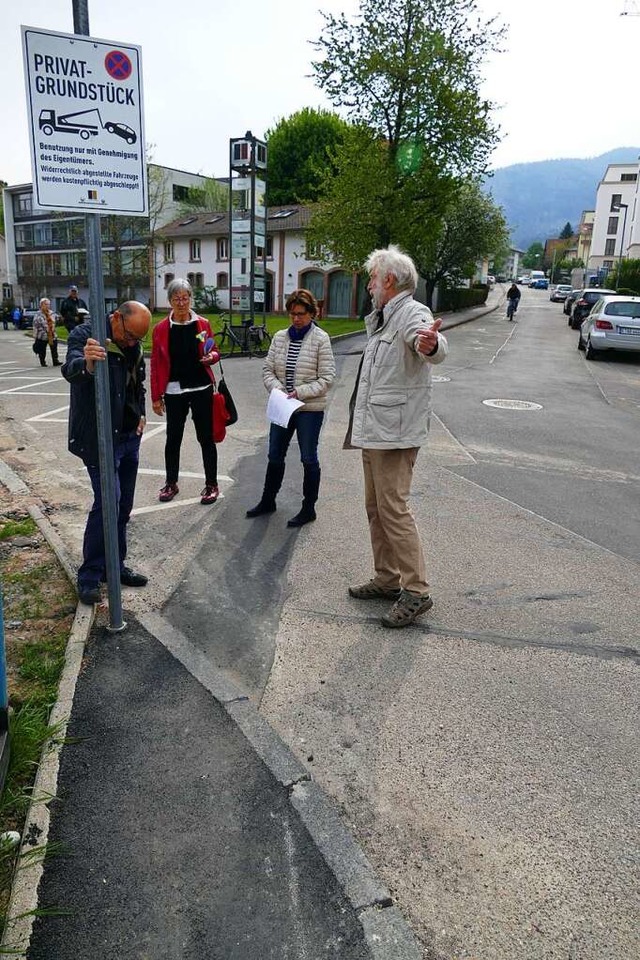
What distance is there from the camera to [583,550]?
5.40 metres

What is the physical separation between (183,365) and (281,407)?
1.11 m

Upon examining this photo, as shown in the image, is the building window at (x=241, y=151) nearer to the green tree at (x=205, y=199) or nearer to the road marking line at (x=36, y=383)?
the road marking line at (x=36, y=383)

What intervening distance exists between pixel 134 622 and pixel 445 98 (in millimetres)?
25673

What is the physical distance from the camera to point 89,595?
13.7 feet

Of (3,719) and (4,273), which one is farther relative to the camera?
(4,273)

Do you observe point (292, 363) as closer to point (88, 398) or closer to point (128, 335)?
point (128, 335)

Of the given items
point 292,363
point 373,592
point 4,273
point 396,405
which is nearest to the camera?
point 396,405

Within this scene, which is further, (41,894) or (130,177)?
(130,177)

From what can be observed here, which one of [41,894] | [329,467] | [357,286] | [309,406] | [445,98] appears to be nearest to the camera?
[41,894]

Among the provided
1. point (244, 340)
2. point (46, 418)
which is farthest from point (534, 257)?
point (46, 418)

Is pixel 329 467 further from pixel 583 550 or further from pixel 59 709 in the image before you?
pixel 59 709

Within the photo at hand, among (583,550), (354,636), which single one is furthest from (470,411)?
(354,636)

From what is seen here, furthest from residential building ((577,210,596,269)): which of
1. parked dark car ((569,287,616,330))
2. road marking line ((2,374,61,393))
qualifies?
road marking line ((2,374,61,393))

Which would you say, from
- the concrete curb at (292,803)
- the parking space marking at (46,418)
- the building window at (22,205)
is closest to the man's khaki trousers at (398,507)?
the concrete curb at (292,803)
